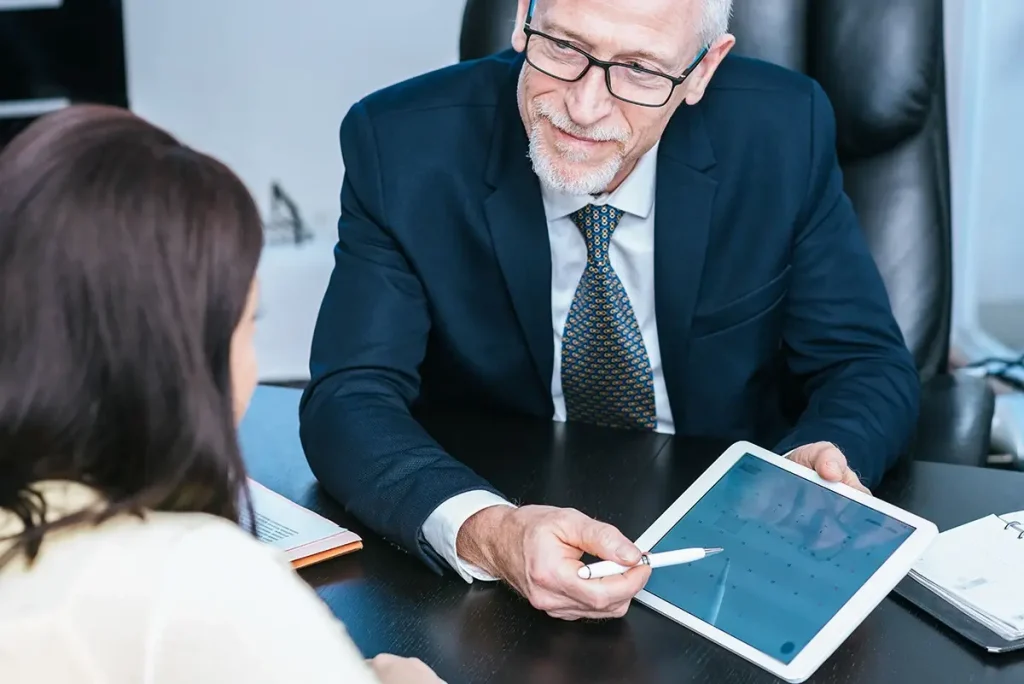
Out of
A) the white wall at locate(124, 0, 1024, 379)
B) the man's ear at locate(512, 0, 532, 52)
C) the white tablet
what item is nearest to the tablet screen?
the white tablet

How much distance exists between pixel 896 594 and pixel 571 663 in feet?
1.04

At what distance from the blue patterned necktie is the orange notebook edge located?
436 millimetres

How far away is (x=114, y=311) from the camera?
71 cm

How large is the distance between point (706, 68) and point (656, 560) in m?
0.71

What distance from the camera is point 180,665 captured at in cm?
69

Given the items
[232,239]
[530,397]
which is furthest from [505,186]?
[232,239]

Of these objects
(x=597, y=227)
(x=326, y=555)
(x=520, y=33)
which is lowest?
(x=326, y=555)

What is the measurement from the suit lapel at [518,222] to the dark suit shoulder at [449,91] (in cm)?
5

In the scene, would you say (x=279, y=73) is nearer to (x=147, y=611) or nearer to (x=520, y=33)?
(x=520, y=33)

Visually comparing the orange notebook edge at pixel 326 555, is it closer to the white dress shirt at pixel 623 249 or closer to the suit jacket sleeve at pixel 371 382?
the suit jacket sleeve at pixel 371 382

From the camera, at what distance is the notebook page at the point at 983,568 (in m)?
1.06

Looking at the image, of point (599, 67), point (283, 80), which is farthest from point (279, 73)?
point (599, 67)

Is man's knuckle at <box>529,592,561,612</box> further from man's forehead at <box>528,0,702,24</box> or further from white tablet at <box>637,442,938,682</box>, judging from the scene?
man's forehead at <box>528,0,702,24</box>

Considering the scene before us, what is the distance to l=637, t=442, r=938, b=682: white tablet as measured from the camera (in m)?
1.03
